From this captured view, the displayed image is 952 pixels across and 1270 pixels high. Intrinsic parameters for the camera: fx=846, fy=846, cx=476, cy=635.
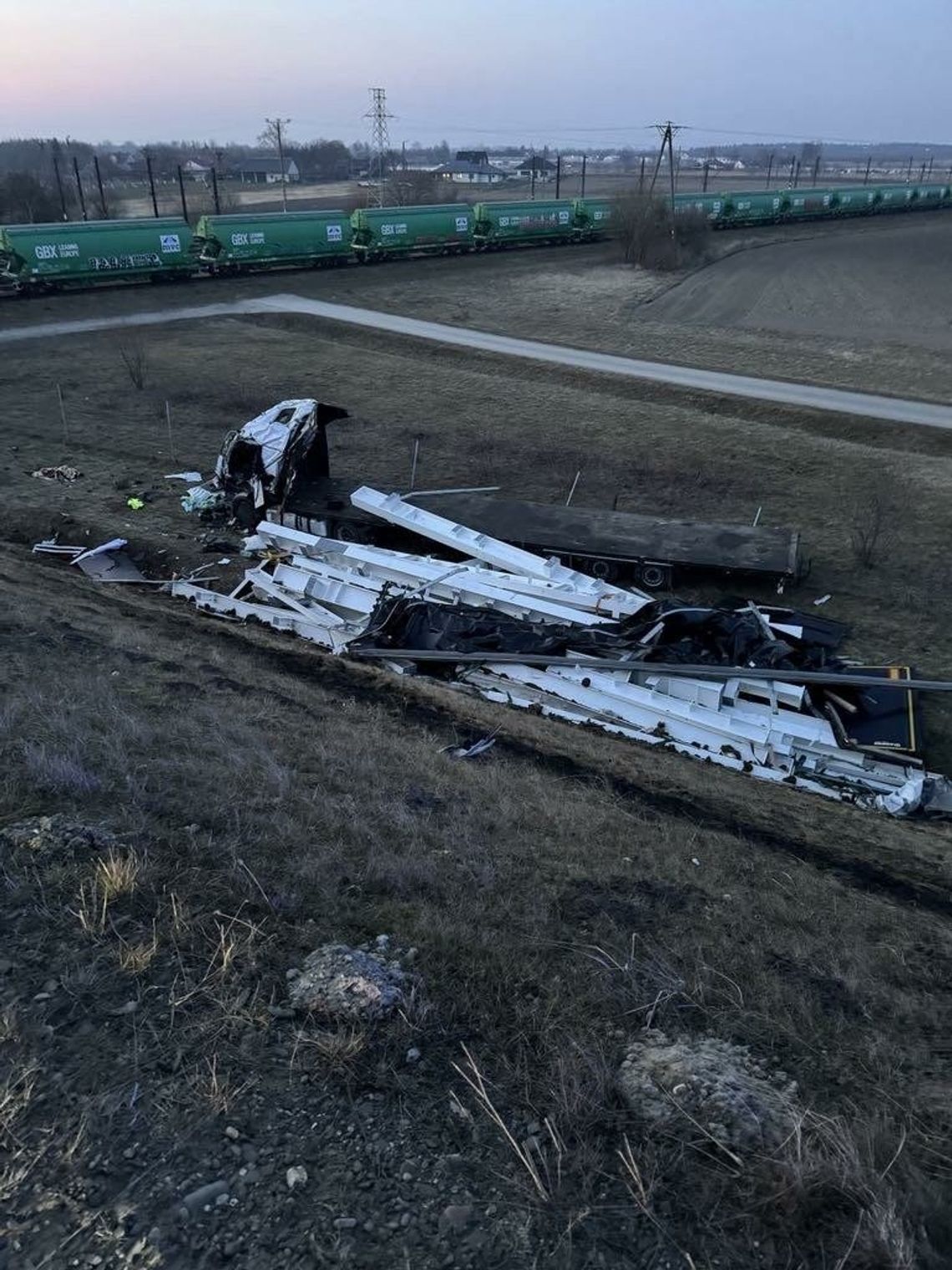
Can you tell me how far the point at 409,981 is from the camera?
4.30m

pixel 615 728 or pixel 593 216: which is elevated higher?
pixel 593 216

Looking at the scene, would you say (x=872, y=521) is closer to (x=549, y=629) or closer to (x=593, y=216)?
(x=549, y=629)

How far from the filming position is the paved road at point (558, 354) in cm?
2428

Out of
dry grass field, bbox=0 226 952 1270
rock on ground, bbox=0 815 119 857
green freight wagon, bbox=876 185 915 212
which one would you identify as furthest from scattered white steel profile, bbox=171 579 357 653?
green freight wagon, bbox=876 185 915 212

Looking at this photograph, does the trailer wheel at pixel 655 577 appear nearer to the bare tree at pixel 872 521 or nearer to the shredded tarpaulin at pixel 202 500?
the bare tree at pixel 872 521

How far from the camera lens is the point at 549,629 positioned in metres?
11.2

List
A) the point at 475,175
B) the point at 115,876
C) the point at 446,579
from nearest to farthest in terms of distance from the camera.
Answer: the point at 115,876
the point at 446,579
the point at 475,175

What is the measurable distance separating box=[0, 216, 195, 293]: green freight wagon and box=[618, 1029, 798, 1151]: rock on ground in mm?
39766

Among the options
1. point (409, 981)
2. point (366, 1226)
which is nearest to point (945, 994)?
point (409, 981)

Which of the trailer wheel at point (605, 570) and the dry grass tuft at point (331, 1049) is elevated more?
the dry grass tuft at point (331, 1049)

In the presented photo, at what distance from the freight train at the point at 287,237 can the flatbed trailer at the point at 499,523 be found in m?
26.9

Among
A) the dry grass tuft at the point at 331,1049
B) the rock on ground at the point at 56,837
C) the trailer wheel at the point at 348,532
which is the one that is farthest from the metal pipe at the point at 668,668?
the dry grass tuft at the point at 331,1049

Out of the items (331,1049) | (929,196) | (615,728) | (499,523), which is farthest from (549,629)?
(929,196)

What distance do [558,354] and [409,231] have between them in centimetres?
2117
